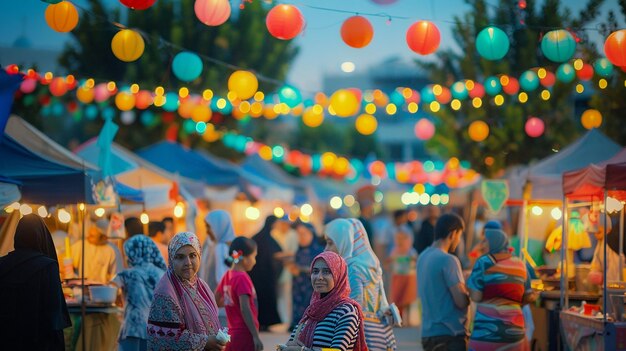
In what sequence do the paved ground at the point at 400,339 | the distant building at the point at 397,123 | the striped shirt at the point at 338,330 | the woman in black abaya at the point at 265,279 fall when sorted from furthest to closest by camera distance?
the distant building at the point at 397,123 < the paved ground at the point at 400,339 < the woman in black abaya at the point at 265,279 < the striped shirt at the point at 338,330

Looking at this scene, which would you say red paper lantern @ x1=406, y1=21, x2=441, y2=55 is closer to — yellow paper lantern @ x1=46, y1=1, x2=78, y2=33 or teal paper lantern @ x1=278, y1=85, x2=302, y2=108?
yellow paper lantern @ x1=46, y1=1, x2=78, y2=33

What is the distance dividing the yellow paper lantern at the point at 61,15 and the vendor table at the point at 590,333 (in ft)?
21.3

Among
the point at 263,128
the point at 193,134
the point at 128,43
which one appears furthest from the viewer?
the point at 263,128

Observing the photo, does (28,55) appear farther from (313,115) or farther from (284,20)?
(284,20)

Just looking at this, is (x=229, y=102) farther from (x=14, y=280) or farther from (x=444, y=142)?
(x=14, y=280)

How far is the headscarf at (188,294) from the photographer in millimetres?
6676

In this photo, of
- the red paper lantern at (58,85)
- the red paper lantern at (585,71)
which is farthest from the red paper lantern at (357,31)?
the red paper lantern at (58,85)

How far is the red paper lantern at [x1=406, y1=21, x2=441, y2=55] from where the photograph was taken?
12336mm

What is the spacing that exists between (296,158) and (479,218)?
1650 cm

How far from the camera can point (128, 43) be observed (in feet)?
41.6

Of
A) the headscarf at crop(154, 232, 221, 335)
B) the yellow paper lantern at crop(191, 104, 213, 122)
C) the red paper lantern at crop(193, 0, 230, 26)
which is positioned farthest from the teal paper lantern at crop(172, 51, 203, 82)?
the yellow paper lantern at crop(191, 104, 213, 122)

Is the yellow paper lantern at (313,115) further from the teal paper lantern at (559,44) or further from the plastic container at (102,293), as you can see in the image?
the plastic container at (102,293)

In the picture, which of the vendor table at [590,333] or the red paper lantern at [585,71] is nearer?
the vendor table at [590,333]

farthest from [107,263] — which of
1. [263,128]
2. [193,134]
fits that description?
[263,128]
